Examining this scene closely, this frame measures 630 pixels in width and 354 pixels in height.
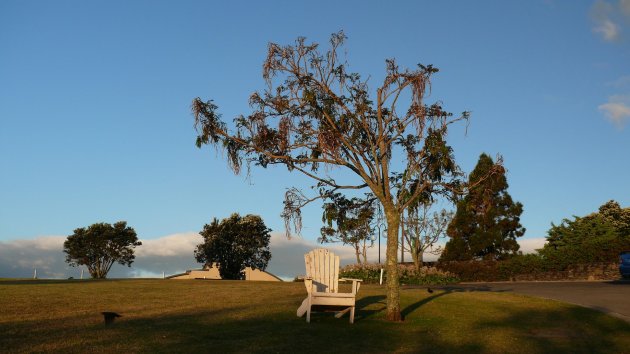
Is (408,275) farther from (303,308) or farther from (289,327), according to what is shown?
(289,327)

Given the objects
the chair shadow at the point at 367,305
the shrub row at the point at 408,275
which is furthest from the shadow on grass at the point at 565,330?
the shrub row at the point at 408,275

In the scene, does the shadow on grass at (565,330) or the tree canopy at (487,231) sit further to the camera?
the tree canopy at (487,231)

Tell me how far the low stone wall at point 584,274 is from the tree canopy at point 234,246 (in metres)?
26.2

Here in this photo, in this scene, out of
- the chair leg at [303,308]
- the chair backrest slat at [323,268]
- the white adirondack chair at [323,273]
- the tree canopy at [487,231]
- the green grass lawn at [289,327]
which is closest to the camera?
the green grass lawn at [289,327]

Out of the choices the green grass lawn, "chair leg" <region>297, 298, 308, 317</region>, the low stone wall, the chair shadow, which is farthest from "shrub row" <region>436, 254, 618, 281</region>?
"chair leg" <region>297, 298, 308, 317</region>

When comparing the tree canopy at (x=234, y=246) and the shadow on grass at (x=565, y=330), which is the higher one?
the tree canopy at (x=234, y=246)

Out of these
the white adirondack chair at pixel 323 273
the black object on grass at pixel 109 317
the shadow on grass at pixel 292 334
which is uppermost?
the white adirondack chair at pixel 323 273

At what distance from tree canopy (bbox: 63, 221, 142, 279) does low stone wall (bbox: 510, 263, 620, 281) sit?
122 feet

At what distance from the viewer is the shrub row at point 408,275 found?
30531 mm

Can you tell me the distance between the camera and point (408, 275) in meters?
31.5

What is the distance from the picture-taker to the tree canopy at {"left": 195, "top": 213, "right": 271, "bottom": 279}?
51.4 metres

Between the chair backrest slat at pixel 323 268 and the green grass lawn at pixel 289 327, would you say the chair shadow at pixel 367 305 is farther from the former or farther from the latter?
the chair backrest slat at pixel 323 268

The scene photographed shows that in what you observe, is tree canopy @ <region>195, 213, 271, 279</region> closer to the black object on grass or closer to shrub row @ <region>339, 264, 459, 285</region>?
shrub row @ <region>339, 264, 459, 285</region>

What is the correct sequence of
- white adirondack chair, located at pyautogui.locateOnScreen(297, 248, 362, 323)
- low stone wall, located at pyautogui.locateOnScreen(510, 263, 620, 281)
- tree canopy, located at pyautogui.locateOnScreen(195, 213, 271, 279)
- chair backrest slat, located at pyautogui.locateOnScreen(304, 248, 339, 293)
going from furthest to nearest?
1. tree canopy, located at pyautogui.locateOnScreen(195, 213, 271, 279)
2. low stone wall, located at pyautogui.locateOnScreen(510, 263, 620, 281)
3. chair backrest slat, located at pyautogui.locateOnScreen(304, 248, 339, 293)
4. white adirondack chair, located at pyautogui.locateOnScreen(297, 248, 362, 323)
